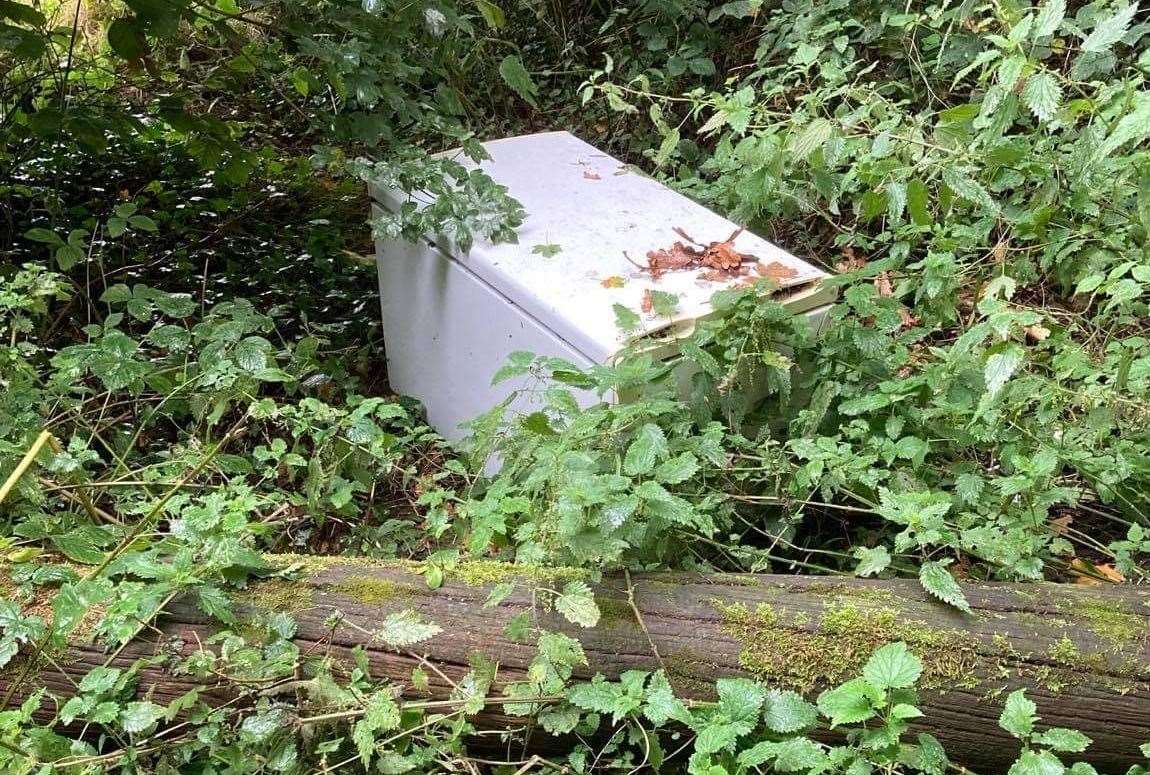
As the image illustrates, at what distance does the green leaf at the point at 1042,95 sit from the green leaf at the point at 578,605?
1.10 meters

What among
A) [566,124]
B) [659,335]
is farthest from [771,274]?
[566,124]

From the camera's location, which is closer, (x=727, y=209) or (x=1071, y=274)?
(x=1071, y=274)

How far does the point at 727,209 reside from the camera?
274 centimetres

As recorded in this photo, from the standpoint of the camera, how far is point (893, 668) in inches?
47.6

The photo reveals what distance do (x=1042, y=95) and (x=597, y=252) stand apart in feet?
3.23

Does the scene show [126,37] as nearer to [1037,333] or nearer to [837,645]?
[837,645]

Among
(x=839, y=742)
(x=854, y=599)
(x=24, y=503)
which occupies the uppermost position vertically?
(x=854, y=599)

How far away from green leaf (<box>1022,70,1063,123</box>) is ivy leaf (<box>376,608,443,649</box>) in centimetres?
132

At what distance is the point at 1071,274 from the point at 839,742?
1618mm

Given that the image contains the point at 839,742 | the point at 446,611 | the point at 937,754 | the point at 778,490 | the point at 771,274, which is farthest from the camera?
the point at 771,274

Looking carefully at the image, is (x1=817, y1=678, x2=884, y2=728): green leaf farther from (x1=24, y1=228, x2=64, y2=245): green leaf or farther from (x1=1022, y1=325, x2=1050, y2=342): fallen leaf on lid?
(x1=24, y1=228, x2=64, y2=245): green leaf

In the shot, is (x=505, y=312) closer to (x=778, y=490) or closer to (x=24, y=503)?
(x=778, y=490)

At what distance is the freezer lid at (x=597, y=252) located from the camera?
193 centimetres

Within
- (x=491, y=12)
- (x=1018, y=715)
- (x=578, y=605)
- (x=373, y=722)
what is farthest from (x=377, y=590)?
(x=491, y=12)
